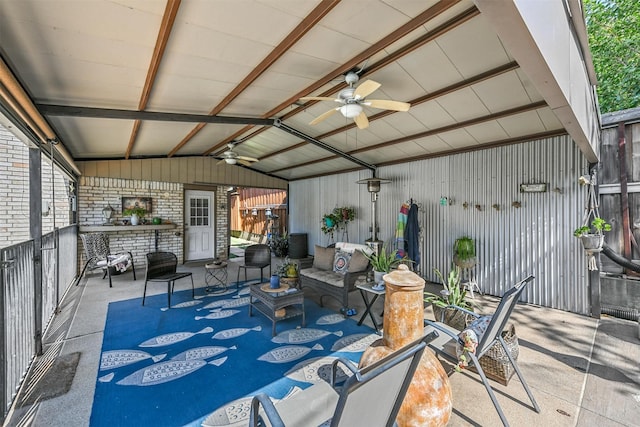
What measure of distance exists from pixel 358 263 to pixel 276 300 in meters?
1.53

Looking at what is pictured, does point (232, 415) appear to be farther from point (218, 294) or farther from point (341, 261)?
point (218, 294)

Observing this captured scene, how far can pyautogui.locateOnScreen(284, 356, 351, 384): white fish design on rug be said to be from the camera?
2.45 meters

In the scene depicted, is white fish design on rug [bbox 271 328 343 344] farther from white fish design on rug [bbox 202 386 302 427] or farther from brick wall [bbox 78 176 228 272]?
brick wall [bbox 78 176 228 272]

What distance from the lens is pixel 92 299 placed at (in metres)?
4.70

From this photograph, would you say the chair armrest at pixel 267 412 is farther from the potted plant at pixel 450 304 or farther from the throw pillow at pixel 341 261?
the throw pillow at pixel 341 261

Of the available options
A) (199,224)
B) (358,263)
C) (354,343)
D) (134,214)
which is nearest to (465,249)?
(358,263)

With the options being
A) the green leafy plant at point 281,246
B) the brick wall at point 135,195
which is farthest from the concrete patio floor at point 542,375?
the green leafy plant at point 281,246

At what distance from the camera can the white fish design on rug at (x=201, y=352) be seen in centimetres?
285

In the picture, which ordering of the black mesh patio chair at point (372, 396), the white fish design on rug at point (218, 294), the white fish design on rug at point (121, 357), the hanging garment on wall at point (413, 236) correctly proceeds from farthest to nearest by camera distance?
the hanging garment on wall at point (413, 236)
the white fish design on rug at point (218, 294)
the white fish design on rug at point (121, 357)
the black mesh patio chair at point (372, 396)

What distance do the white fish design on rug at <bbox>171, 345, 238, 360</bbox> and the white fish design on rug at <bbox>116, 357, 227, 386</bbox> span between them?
8 cm

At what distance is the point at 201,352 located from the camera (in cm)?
295

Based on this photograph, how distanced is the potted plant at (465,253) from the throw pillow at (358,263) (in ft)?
6.61

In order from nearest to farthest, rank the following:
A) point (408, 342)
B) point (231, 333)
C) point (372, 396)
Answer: point (372, 396) < point (408, 342) < point (231, 333)

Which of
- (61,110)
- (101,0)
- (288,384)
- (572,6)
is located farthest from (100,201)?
(572,6)
